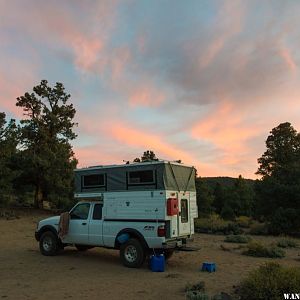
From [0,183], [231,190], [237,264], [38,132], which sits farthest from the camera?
[231,190]

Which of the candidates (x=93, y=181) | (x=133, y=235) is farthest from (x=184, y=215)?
(x=93, y=181)

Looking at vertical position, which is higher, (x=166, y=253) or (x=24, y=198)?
(x=24, y=198)

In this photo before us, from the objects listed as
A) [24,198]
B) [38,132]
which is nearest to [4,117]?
[38,132]

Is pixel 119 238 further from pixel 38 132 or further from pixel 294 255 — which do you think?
pixel 38 132

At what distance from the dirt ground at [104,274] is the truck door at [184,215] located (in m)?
1.15

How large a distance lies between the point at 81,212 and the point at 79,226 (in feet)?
1.64

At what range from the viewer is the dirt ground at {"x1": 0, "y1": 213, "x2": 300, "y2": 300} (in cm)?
1002

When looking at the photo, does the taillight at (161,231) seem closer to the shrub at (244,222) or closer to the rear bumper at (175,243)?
the rear bumper at (175,243)

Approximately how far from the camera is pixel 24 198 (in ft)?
159

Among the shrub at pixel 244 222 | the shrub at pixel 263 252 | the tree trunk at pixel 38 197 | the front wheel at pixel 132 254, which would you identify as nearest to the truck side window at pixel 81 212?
the front wheel at pixel 132 254

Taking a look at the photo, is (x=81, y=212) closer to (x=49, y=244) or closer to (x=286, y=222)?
(x=49, y=244)

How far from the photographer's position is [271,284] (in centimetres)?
823

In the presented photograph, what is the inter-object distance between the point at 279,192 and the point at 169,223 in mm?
17789

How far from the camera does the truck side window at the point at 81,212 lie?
49.9 feet
